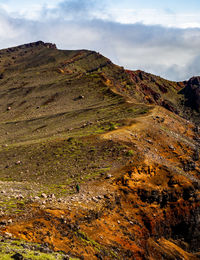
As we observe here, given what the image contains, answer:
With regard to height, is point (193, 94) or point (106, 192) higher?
point (193, 94)

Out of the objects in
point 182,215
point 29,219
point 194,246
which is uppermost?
point 29,219

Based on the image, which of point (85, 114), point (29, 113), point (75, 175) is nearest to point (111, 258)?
point (75, 175)

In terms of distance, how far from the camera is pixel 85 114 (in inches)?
2009

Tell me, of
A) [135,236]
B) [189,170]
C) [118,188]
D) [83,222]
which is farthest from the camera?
[189,170]

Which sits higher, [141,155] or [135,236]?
[141,155]

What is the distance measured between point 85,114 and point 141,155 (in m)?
26.3

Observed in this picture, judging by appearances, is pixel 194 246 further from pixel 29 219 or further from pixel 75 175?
pixel 29 219

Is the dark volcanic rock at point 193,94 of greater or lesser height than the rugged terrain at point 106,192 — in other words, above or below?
above

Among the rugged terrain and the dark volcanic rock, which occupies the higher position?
the dark volcanic rock

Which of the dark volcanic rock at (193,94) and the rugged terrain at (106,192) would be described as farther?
→ the dark volcanic rock at (193,94)

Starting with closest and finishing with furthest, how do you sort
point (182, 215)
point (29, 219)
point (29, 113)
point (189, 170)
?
point (29, 219)
point (182, 215)
point (189, 170)
point (29, 113)

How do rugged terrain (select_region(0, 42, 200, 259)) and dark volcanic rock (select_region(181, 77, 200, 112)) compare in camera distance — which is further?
dark volcanic rock (select_region(181, 77, 200, 112))

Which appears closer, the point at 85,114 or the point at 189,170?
the point at 189,170

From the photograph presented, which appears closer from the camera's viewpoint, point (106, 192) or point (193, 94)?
point (106, 192)
